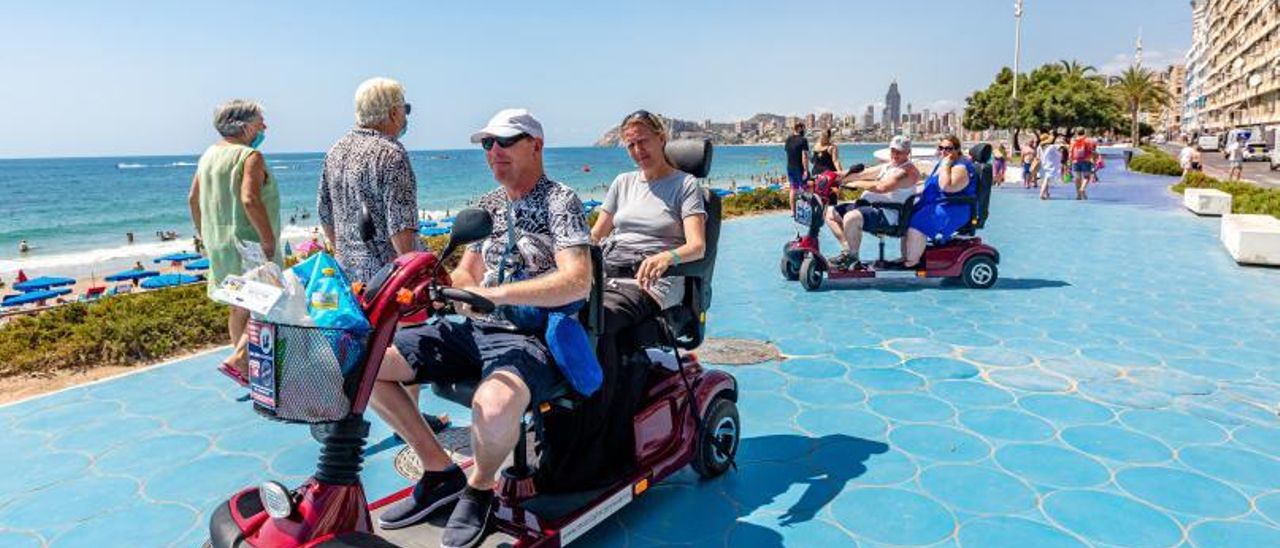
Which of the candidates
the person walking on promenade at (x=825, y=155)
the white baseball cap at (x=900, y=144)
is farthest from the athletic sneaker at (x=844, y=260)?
the person walking on promenade at (x=825, y=155)

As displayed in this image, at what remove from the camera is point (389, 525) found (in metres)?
2.82

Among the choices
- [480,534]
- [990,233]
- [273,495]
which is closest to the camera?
[273,495]

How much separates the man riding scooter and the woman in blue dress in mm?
183

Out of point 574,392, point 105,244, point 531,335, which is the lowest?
point 105,244

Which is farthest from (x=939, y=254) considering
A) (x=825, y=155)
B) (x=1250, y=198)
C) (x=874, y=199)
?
(x=1250, y=198)

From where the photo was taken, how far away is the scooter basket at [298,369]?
2.06 m

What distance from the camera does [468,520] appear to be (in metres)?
2.70

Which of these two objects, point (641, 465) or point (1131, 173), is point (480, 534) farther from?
point (1131, 173)

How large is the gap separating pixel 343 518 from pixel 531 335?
33.6 inches

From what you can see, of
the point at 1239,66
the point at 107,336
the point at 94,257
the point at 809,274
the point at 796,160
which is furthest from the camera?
the point at 1239,66

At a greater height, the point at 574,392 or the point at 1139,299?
the point at 574,392

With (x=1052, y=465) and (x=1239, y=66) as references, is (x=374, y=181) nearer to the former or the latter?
(x=1052, y=465)

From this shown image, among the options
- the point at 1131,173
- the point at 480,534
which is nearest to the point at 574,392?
the point at 480,534

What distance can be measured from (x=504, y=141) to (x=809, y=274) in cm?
572
